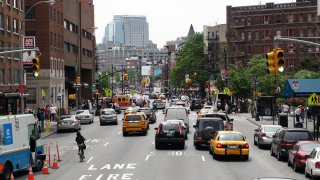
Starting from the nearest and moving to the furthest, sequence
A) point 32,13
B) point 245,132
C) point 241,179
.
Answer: point 241,179 < point 245,132 < point 32,13

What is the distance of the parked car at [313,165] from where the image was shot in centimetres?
2273

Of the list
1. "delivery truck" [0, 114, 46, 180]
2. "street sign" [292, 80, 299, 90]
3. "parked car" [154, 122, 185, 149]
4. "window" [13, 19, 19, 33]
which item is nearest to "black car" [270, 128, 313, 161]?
"parked car" [154, 122, 185, 149]

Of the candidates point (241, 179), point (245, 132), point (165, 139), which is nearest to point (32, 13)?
point (245, 132)

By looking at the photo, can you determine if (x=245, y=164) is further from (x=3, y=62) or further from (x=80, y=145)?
(x=3, y=62)

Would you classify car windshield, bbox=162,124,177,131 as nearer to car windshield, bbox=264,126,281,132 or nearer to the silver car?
car windshield, bbox=264,126,281,132

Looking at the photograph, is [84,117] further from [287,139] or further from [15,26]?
[287,139]

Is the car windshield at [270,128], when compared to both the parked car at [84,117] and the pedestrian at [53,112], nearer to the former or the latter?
the parked car at [84,117]

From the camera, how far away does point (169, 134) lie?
118 ft

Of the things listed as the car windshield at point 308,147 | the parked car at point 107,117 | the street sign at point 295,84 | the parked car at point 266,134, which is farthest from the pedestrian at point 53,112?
the car windshield at point 308,147

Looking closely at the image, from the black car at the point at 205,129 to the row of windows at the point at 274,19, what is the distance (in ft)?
272

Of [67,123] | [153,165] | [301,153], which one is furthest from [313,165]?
[67,123]

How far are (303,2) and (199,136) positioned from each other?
88.4 m

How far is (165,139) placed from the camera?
3634 cm

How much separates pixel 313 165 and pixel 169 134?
13.9 m
